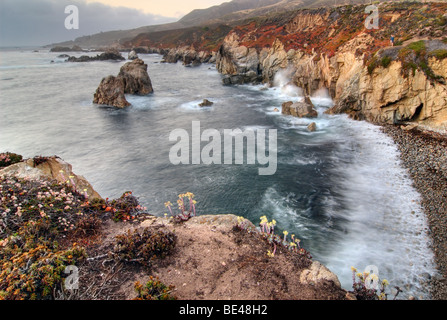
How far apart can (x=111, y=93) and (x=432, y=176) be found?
47.3m

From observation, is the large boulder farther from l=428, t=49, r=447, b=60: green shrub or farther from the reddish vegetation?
l=428, t=49, r=447, b=60: green shrub

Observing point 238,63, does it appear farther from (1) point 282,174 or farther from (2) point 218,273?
(2) point 218,273

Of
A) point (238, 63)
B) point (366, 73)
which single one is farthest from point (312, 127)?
point (238, 63)

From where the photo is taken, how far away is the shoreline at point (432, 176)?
38.2 ft

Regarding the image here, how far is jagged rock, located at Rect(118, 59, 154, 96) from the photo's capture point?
54.8 meters

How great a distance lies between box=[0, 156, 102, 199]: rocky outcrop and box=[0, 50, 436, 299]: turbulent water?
18.1 feet

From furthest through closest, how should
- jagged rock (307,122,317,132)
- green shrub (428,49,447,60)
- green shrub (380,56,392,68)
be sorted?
jagged rock (307,122,317,132) → green shrub (380,56,392,68) → green shrub (428,49,447,60)

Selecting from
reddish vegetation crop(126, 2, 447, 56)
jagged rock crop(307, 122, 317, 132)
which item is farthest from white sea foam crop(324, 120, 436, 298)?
reddish vegetation crop(126, 2, 447, 56)

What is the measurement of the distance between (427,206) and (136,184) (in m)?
20.3

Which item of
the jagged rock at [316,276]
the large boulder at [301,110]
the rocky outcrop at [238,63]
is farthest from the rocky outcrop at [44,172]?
the rocky outcrop at [238,63]

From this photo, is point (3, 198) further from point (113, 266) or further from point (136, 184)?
point (136, 184)

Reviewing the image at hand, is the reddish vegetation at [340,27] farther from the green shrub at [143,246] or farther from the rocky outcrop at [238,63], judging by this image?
the green shrub at [143,246]

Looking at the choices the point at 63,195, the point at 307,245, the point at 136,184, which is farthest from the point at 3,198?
the point at 307,245
